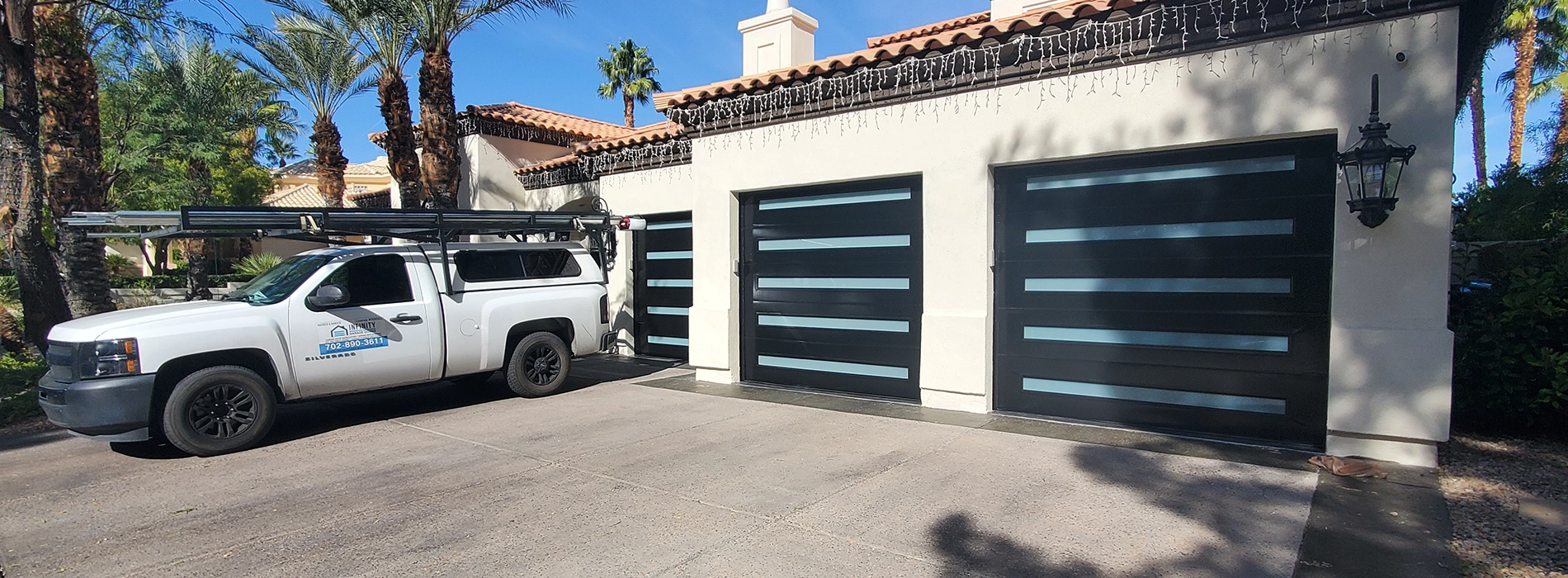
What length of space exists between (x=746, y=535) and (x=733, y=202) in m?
5.53

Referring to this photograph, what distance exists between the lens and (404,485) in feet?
17.5

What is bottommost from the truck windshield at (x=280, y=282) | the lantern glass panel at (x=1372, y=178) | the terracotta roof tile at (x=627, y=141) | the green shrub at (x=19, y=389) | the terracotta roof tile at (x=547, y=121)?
the green shrub at (x=19, y=389)

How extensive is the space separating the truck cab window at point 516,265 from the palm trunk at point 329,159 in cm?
1371

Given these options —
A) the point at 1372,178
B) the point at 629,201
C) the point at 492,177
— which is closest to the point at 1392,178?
the point at 1372,178

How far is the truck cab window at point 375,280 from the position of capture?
7129mm

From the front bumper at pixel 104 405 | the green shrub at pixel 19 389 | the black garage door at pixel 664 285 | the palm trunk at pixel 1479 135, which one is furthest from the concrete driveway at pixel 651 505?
the palm trunk at pixel 1479 135

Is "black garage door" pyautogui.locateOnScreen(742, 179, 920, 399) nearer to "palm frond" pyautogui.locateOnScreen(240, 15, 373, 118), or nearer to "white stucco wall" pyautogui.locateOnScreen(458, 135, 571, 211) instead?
"white stucco wall" pyautogui.locateOnScreen(458, 135, 571, 211)

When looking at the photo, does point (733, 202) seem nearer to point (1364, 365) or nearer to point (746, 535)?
point (746, 535)

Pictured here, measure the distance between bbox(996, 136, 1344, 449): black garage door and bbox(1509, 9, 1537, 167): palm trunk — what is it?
61.6ft

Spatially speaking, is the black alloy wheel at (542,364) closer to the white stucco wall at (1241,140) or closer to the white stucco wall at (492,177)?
the white stucco wall at (1241,140)

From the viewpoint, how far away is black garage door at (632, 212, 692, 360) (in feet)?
36.9

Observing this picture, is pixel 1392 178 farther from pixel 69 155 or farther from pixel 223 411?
pixel 69 155

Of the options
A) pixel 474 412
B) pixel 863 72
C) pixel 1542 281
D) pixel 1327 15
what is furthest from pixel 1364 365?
pixel 474 412

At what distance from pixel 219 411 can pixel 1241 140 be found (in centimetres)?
847
